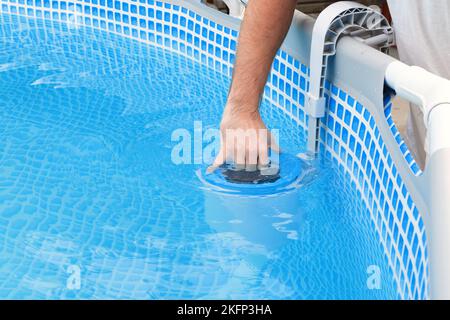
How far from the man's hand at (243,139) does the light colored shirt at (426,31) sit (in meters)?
0.51

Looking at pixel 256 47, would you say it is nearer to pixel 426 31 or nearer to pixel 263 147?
pixel 263 147

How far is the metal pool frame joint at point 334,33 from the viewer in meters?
2.24

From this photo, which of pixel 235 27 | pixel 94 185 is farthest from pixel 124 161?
pixel 235 27

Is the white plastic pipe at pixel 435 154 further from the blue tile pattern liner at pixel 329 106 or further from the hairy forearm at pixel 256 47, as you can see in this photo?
the hairy forearm at pixel 256 47

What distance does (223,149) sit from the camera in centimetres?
217

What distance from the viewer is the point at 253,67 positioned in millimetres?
2273

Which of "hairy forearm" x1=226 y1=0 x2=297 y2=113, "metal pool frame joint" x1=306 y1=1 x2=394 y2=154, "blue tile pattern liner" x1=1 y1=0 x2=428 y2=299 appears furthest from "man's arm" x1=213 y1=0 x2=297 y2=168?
"blue tile pattern liner" x1=1 y1=0 x2=428 y2=299

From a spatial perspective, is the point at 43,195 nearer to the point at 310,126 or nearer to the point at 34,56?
the point at 310,126

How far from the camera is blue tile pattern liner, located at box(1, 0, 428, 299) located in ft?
5.66

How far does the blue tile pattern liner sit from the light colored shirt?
24cm

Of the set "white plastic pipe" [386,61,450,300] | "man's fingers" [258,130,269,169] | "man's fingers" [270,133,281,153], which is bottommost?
"white plastic pipe" [386,61,450,300]

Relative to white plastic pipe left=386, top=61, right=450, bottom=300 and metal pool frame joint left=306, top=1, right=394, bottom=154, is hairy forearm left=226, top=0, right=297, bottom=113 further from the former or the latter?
white plastic pipe left=386, top=61, right=450, bottom=300

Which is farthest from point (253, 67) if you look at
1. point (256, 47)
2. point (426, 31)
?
point (426, 31)

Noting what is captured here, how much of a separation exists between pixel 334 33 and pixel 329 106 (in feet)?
0.84
